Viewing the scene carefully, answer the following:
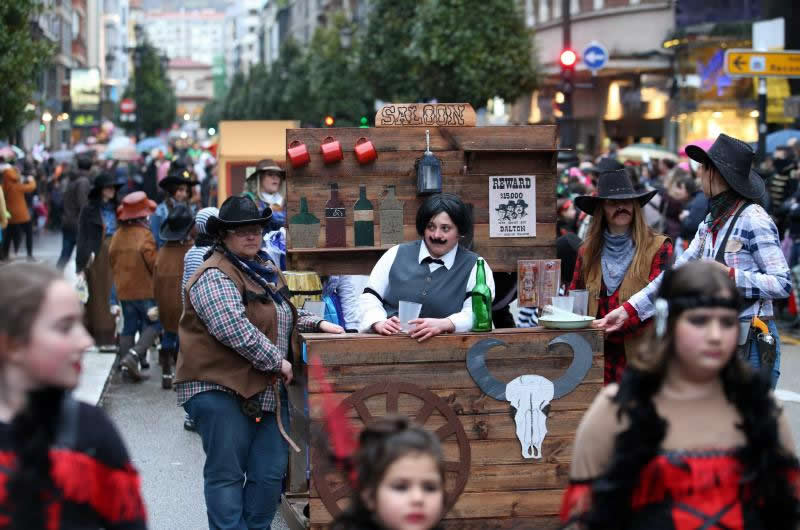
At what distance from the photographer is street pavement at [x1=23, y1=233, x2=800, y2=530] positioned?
8023 mm

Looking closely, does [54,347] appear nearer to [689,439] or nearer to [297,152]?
[689,439]

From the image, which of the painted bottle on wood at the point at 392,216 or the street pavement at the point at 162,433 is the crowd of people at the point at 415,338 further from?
the painted bottle on wood at the point at 392,216

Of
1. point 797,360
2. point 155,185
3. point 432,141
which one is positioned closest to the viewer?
point 432,141

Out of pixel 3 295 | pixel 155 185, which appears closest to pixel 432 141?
pixel 3 295

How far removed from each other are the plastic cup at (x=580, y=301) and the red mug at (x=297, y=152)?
171 cm

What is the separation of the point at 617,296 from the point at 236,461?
2169 millimetres

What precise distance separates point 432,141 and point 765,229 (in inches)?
81.1

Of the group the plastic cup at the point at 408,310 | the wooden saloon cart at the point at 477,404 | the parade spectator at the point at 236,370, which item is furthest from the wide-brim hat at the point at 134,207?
the plastic cup at the point at 408,310

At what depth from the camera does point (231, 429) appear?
6172 mm

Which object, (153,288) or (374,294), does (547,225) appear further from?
(153,288)

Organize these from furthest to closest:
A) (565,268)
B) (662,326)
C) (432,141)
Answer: (565,268)
(432,141)
(662,326)

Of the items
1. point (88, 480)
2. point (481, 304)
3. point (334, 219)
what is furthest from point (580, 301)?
point (88, 480)

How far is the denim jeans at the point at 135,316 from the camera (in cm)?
1239

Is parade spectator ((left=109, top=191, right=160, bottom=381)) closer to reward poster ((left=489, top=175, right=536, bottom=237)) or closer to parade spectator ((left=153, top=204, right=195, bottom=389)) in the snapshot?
parade spectator ((left=153, top=204, right=195, bottom=389))
